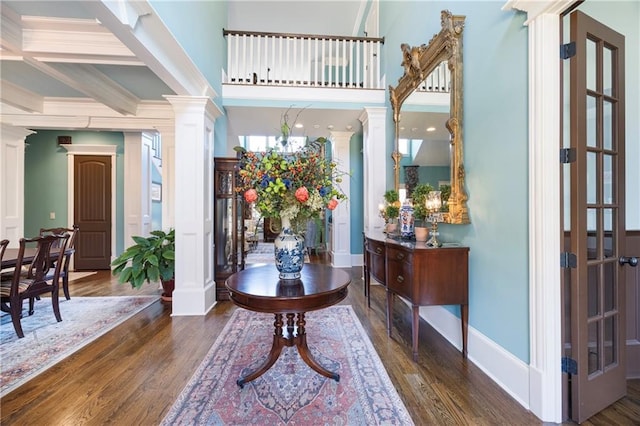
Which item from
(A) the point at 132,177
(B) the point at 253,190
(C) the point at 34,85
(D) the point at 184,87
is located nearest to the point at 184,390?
(B) the point at 253,190

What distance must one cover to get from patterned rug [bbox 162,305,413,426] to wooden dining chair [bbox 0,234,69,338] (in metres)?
1.87

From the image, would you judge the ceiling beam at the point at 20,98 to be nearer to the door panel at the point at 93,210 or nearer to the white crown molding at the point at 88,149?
the white crown molding at the point at 88,149

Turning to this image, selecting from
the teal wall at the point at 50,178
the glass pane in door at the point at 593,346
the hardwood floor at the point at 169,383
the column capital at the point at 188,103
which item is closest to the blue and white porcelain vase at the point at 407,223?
the hardwood floor at the point at 169,383

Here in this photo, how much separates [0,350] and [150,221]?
357 cm

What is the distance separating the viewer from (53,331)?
2.75 meters

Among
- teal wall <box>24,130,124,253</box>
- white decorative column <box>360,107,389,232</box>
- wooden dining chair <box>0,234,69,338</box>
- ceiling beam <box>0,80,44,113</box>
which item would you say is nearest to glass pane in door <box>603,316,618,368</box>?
white decorative column <box>360,107,389,232</box>

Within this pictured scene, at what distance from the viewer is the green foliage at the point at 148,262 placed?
324cm

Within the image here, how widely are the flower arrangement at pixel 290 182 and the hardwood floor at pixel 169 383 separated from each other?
1321 millimetres

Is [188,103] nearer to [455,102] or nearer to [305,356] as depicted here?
[455,102]

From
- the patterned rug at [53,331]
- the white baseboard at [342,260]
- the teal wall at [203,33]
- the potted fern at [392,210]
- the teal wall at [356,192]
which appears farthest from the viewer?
the teal wall at [356,192]

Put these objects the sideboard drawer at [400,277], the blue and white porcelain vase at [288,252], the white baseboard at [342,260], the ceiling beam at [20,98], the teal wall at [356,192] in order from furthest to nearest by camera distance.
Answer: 1. the teal wall at [356,192]
2. the white baseboard at [342,260]
3. the ceiling beam at [20,98]
4. the sideboard drawer at [400,277]
5. the blue and white porcelain vase at [288,252]

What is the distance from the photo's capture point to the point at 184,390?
183 cm

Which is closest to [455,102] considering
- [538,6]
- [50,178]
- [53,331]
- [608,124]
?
[538,6]

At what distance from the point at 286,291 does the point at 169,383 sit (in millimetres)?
1120
